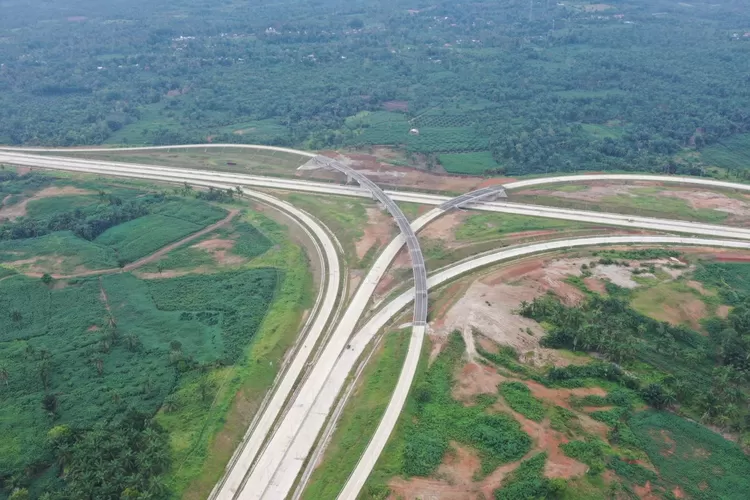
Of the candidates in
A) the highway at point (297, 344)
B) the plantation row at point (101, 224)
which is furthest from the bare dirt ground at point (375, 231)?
the plantation row at point (101, 224)

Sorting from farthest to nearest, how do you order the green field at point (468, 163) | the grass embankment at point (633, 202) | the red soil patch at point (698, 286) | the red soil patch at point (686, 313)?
1. the green field at point (468, 163)
2. the grass embankment at point (633, 202)
3. the red soil patch at point (698, 286)
4. the red soil patch at point (686, 313)

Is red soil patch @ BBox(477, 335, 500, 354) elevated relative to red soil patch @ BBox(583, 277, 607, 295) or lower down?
lower down

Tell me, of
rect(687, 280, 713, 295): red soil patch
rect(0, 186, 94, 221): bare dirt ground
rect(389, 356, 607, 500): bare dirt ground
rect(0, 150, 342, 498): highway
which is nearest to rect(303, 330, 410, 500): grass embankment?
rect(389, 356, 607, 500): bare dirt ground

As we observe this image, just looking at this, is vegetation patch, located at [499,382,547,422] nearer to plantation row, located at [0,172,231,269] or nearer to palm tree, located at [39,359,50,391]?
palm tree, located at [39,359,50,391]

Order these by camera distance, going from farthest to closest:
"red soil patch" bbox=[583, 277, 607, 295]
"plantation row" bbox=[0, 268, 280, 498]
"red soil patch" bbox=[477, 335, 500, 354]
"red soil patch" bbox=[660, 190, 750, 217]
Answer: "red soil patch" bbox=[660, 190, 750, 217]
"red soil patch" bbox=[583, 277, 607, 295]
"red soil patch" bbox=[477, 335, 500, 354]
"plantation row" bbox=[0, 268, 280, 498]

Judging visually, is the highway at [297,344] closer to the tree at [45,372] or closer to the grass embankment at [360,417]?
the grass embankment at [360,417]

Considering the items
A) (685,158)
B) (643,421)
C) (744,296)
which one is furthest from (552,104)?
(643,421)
